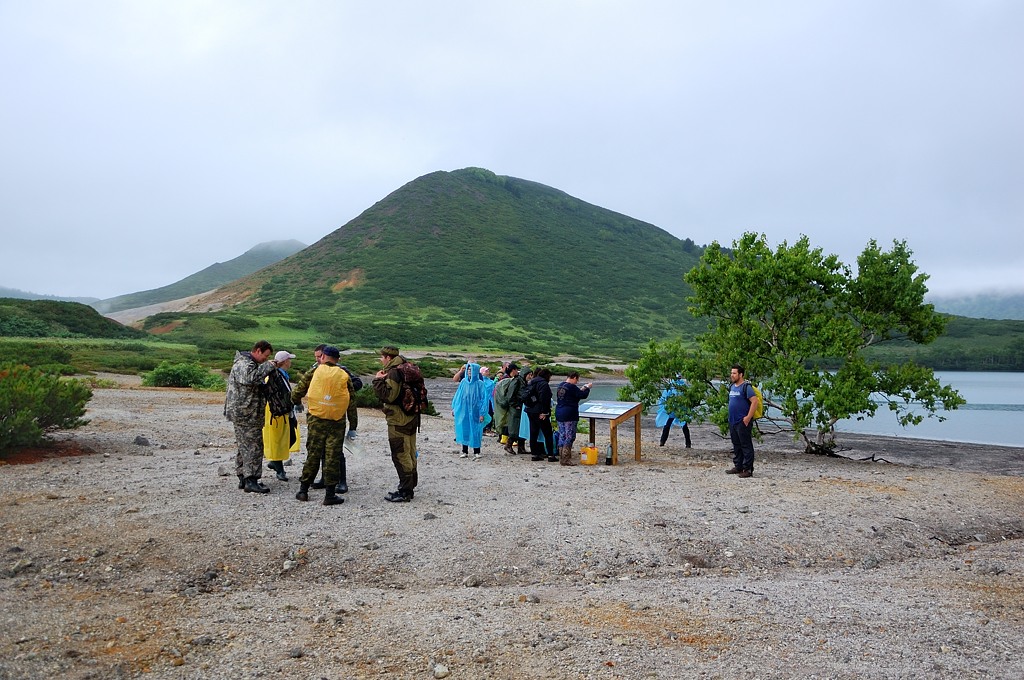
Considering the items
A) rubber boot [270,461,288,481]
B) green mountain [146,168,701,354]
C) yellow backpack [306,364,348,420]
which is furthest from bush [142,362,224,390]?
green mountain [146,168,701,354]

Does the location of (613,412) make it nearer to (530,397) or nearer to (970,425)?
(530,397)

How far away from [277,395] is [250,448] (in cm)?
80

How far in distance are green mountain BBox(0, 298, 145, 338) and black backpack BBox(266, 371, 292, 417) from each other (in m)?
51.0

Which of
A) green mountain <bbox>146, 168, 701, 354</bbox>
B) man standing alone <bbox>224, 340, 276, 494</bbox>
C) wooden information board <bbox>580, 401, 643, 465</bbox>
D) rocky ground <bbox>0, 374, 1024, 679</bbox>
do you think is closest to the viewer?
rocky ground <bbox>0, 374, 1024, 679</bbox>

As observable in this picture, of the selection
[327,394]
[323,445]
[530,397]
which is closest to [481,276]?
[530,397]

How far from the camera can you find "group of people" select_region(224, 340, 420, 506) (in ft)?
28.1

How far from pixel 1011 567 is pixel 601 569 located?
4.17m

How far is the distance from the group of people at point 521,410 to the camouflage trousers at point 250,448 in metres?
4.93

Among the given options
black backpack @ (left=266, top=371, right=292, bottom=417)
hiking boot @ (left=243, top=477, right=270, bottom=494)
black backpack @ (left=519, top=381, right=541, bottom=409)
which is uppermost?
black backpack @ (left=266, top=371, right=292, bottom=417)

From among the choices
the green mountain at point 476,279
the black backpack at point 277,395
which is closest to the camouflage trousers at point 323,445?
the black backpack at point 277,395

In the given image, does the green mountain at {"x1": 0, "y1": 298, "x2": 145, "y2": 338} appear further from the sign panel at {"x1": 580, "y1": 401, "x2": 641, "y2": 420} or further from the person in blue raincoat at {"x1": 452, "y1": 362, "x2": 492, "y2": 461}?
the sign panel at {"x1": 580, "y1": 401, "x2": 641, "y2": 420}

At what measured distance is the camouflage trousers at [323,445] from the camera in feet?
28.0

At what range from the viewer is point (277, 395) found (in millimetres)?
9031

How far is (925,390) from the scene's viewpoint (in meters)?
14.6
